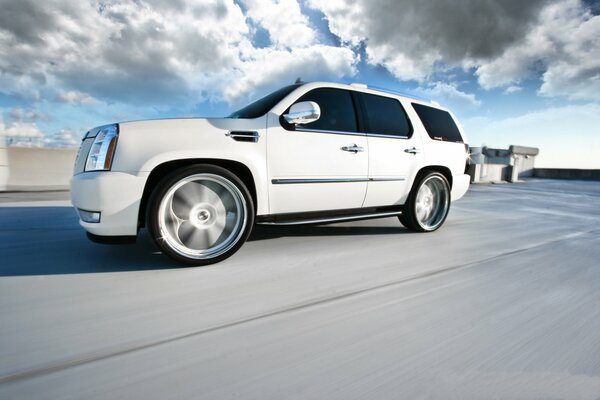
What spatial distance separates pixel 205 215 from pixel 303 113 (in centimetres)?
121

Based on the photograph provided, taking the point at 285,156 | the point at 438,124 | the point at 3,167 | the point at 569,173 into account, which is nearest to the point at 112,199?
the point at 285,156

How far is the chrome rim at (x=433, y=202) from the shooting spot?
13.2ft

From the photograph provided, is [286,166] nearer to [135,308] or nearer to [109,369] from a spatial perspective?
[135,308]

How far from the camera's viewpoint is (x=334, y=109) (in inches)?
126

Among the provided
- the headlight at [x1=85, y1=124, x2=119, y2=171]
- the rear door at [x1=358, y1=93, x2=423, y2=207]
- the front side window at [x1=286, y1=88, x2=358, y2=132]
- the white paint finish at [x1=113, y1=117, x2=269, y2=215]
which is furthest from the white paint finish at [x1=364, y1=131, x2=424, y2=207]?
the headlight at [x1=85, y1=124, x2=119, y2=171]

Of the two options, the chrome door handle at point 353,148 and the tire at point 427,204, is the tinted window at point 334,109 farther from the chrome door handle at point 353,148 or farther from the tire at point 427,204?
the tire at point 427,204

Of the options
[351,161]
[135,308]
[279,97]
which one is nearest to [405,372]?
[135,308]

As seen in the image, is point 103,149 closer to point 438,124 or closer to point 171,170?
point 171,170

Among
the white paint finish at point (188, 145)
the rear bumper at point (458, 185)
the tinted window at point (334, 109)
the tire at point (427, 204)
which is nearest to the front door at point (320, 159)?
the tinted window at point (334, 109)

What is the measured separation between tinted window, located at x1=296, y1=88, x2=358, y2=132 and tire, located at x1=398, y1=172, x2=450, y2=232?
48.1 inches

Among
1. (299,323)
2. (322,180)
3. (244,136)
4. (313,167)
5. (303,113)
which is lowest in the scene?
(299,323)

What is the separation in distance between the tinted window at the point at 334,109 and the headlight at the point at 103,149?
165 centimetres

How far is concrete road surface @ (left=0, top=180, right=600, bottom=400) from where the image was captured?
119 cm

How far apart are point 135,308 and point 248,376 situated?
0.90m
